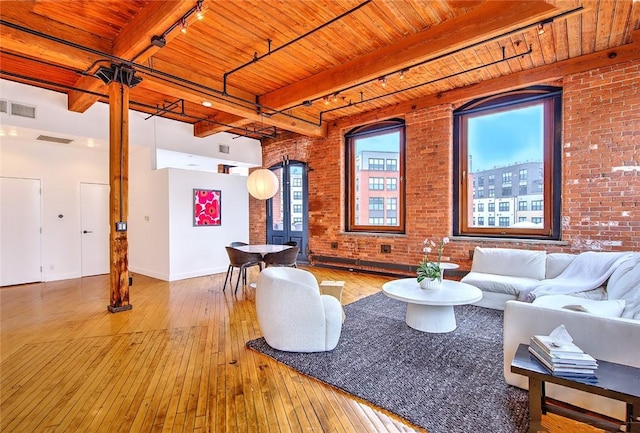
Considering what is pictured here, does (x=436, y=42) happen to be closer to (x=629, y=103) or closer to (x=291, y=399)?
(x=629, y=103)

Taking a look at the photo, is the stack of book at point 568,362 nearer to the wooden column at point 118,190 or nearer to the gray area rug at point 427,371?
the gray area rug at point 427,371

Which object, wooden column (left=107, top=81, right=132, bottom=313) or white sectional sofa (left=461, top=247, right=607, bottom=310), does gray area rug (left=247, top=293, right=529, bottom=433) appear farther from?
wooden column (left=107, top=81, right=132, bottom=313)

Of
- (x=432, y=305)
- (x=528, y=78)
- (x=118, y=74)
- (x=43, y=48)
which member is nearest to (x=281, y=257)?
(x=432, y=305)

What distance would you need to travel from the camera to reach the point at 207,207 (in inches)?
279

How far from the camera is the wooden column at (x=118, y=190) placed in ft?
13.9

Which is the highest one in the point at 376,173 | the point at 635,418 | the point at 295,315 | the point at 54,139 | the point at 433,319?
the point at 54,139

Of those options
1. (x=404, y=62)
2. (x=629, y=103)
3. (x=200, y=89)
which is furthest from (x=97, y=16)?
(x=629, y=103)

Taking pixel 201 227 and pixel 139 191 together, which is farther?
pixel 139 191

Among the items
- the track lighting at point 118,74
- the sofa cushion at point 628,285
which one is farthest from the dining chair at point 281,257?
the sofa cushion at point 628,285

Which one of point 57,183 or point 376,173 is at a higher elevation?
point 376,173

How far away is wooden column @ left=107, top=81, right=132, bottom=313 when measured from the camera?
425 centimetres

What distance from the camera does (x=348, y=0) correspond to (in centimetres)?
325

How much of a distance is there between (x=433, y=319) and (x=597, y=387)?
75.0 inches

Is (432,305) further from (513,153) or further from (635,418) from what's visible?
(513,153)
